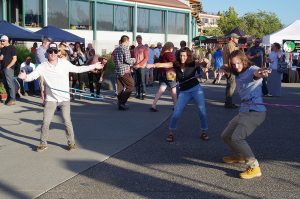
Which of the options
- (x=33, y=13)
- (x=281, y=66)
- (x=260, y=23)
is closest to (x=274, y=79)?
(x=281, y=66)

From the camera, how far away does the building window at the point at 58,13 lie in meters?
29.7

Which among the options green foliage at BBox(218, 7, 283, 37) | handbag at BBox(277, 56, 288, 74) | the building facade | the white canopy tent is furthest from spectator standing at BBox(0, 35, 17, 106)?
green foliage at BBox(218, 7, 283, 37)

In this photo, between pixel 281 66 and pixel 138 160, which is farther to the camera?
pixel 281 66

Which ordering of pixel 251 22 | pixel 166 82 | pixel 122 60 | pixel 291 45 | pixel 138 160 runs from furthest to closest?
1. pixel 251 22
2. pixel 291 45
3. pixel 122 60
4. pixel 166 82
5. pixel 138 160

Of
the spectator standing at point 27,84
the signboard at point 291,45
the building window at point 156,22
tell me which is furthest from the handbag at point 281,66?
the building window at point 156,22

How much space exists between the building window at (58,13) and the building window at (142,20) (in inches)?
352

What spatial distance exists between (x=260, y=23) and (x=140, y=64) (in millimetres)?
75280

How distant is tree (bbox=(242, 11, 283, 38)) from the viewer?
84250mm

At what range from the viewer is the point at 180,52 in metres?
8.22

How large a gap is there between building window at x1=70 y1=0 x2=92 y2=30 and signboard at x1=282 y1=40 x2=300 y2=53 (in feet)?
47.6

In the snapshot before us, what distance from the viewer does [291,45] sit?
81.1 feet

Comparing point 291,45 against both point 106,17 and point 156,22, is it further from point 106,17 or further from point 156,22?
point 156,22

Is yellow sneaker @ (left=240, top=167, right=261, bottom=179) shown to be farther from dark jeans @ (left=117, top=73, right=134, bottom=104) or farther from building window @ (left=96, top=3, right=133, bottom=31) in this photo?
building window @ (left=96, top=3, right=133, bottom=31)

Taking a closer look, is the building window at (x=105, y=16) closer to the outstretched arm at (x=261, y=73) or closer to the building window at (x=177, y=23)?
the building window at (x=177, y=23)
